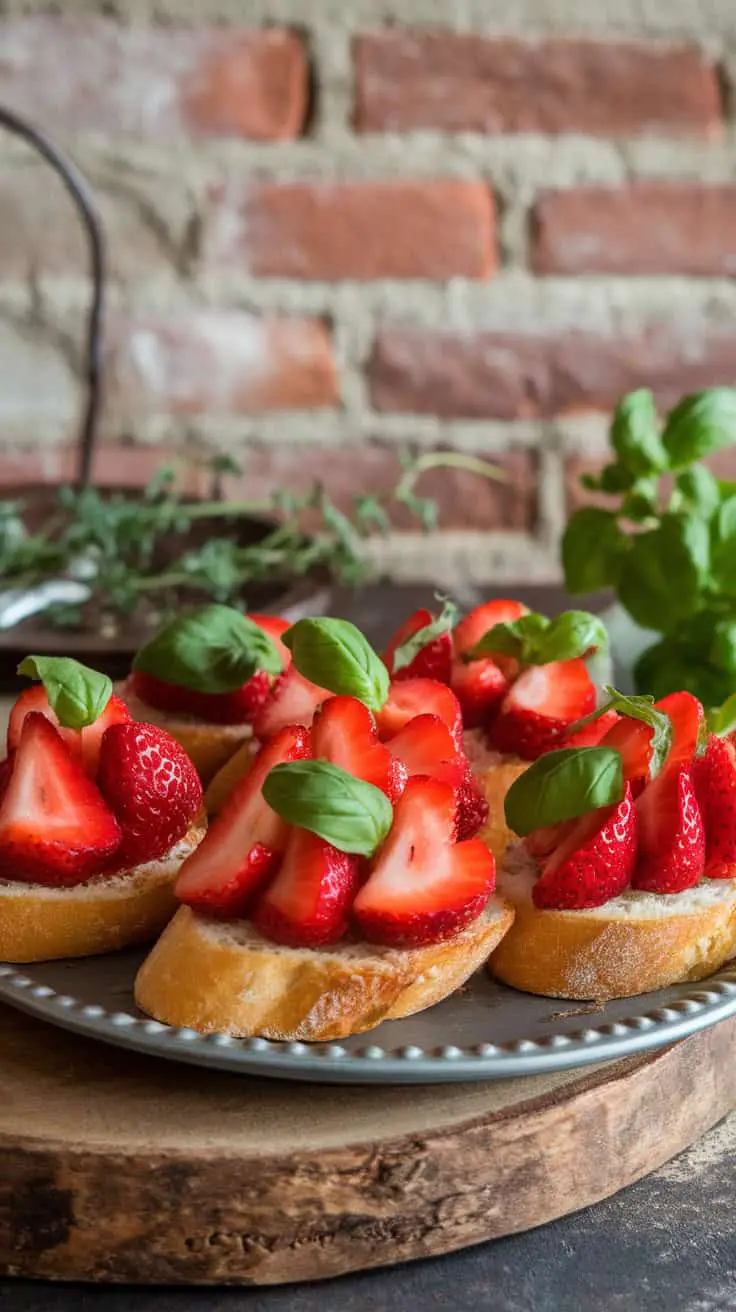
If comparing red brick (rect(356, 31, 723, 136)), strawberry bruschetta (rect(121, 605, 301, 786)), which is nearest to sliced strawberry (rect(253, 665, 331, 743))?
strawberry bruschetta (rect(121, 605, 301, 786))

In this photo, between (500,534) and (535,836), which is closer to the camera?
(535,836)

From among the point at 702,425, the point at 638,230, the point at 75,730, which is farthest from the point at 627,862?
the point at 638,230

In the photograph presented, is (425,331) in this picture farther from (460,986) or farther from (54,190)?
(460,986)

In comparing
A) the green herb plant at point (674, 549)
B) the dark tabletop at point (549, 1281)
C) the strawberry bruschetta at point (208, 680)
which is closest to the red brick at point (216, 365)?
the green herb plant at point (674, 549)

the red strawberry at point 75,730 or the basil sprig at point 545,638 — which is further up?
the basil sprig at point 545,638

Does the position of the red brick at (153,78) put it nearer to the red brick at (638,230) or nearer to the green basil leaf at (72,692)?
the red brick at (638,230)

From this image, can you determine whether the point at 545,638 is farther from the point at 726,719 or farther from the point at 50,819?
the point at 50,819

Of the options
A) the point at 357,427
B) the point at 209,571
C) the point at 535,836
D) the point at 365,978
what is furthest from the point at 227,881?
the point at 357,427
